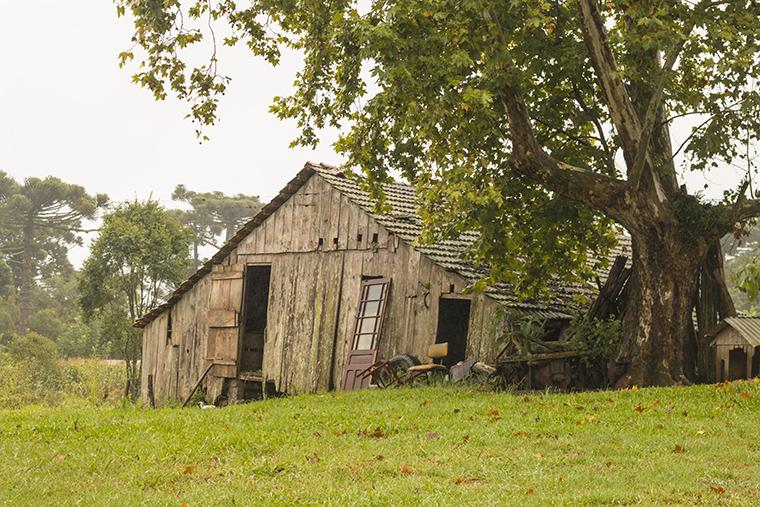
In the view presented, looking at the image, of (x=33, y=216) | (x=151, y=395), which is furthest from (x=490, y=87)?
(x=33, y=216)

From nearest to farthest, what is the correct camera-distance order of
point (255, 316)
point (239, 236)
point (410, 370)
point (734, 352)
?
point (734, 352)
point (410, 370)
point (239, 236)
point (255, 316)

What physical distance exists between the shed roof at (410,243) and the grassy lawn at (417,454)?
13.8 ft

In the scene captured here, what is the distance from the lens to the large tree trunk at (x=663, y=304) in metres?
14.7

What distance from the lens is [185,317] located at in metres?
24.2

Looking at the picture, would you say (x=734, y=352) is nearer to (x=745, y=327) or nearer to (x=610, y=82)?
(x=745, y=327)

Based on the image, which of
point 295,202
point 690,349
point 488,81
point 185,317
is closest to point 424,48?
point 488,81

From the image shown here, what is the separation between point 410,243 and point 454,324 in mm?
3679

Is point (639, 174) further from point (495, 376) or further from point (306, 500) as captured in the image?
point (306, 500)

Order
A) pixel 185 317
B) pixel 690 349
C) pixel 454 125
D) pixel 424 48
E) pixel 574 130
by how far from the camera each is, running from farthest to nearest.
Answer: pixel 185 317 < pixel 574 130 < pixel 690 349 < pixel 454 125 < pixel 424 48

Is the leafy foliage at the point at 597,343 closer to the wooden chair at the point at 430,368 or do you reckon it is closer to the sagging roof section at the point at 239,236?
the wooden chair at the point at 430,368

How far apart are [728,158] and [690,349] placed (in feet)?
10.9

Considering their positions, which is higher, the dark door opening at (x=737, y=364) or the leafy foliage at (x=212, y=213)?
the leafy foliage at (x=212, y=213)

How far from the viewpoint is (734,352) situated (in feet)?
50.2

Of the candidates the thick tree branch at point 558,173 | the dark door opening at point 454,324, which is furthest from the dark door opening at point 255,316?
the thick tree branch at point 558,173
